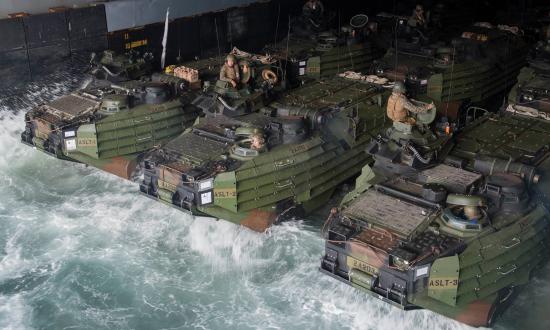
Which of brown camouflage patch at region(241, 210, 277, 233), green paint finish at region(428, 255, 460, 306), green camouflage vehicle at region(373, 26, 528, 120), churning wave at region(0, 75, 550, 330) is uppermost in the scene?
green camouflage vehicle at region(373, 26, 528, 120)

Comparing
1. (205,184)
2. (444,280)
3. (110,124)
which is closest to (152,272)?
(205,184)

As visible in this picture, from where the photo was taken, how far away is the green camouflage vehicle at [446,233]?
10.6 metres

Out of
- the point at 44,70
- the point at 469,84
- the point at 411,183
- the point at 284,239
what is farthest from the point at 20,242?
the point at 469,84

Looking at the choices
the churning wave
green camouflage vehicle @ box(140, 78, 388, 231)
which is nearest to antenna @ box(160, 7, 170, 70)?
the churning wave

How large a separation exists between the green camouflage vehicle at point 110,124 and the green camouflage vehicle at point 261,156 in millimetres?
1371

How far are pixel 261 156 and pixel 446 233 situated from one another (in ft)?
15.1

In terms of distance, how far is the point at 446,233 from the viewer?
11.0 m

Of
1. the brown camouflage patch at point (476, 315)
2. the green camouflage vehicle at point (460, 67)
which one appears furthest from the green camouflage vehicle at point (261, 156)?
the brown camouflage patch at point (476, 315)

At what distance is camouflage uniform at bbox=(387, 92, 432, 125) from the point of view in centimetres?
1353

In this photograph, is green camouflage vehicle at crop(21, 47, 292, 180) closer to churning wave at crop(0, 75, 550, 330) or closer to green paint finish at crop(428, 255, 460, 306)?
churning wave at crop(0, 75, 550, 330)

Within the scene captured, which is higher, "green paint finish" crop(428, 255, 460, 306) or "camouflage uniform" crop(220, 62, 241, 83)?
"camouflage uniform" crop(220, 62, 241, 83)

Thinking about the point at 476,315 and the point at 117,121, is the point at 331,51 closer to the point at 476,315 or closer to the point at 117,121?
the point at 117,121

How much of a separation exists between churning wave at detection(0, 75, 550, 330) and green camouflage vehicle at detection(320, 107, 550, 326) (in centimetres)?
153

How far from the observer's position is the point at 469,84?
65.2 feet
